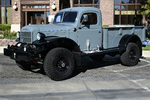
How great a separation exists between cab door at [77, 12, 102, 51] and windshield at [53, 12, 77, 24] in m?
0.30

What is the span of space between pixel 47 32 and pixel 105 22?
15518mm

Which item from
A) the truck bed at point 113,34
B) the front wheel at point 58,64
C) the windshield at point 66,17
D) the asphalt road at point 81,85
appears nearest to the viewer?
the asphalt road at point 81,85

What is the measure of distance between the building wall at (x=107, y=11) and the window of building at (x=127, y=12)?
21.2 inches

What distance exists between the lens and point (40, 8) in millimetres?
21000

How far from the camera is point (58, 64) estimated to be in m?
6.13

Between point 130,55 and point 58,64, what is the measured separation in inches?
135

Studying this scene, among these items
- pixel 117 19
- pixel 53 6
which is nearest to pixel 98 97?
pixel 53 6

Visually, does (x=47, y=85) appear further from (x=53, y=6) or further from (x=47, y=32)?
(x=53, y=6)

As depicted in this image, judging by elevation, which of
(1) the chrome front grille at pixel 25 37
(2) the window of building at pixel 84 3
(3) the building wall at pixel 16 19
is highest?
(2) the window of building at pixel 84 3

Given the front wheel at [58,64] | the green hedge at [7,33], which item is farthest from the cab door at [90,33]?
the green hedge at [7,33]

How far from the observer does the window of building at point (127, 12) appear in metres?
21.3

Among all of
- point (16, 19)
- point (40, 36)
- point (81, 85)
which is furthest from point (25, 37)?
point (16, 19)

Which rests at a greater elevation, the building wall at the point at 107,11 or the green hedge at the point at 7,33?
the building wall at the point at 107,11

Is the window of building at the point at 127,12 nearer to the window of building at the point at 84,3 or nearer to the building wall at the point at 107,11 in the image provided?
the building wall at the point at 107,11
